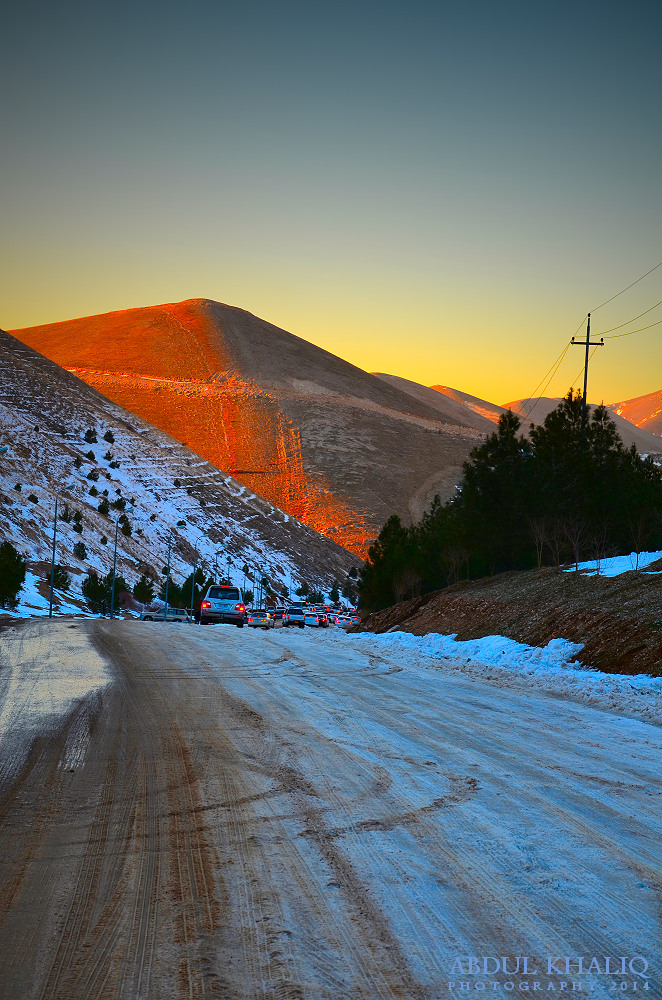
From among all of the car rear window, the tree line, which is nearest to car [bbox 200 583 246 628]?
the car rear window

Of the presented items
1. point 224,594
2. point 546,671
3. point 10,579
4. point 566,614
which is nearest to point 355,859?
point 546,671

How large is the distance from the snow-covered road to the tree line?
23736 mm

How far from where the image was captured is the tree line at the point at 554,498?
33281 millimetres

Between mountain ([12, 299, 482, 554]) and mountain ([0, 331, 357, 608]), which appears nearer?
mountain ([0, 331, 357, 608])

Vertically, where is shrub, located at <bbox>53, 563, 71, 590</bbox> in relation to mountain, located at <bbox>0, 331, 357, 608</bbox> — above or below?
below

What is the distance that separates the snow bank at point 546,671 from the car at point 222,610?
14154 mm

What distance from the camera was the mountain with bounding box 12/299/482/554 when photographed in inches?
5359


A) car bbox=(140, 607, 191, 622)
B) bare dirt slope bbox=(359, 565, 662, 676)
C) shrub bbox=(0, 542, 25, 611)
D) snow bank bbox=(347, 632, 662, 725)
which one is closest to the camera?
snow bank bbox=(347, 632, 662, 725)

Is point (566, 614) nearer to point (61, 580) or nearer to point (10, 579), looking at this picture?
point (10, 579)

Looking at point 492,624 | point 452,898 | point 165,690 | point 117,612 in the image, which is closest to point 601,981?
point 452,898

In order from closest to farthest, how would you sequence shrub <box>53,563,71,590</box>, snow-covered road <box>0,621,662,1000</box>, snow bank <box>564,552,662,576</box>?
snow-covered road <box>0,621,662,1000</box> → snow bank <box>564,552,662,576</box> → shrub <box>53,563,71,590</box>

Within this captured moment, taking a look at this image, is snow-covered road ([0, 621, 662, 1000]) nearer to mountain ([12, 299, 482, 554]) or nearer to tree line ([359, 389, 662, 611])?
tree line ([359, 389, 662, 611])

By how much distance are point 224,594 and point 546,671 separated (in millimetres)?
24811

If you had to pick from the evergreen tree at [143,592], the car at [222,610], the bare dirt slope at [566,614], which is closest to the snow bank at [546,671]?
the bare dirt slope at [566,614]
